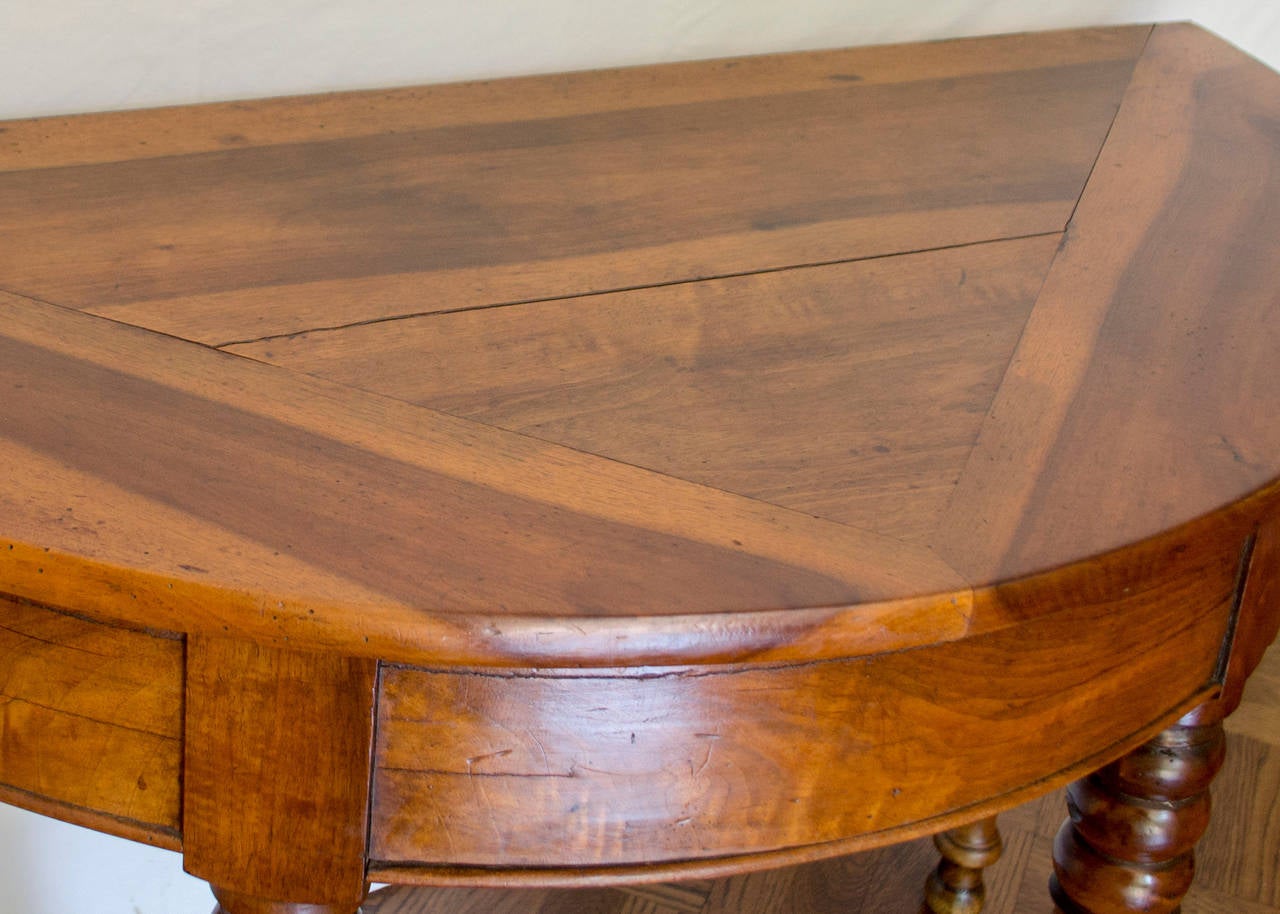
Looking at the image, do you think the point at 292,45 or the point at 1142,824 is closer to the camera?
the point at 1142,824

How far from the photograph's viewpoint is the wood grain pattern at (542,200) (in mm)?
597

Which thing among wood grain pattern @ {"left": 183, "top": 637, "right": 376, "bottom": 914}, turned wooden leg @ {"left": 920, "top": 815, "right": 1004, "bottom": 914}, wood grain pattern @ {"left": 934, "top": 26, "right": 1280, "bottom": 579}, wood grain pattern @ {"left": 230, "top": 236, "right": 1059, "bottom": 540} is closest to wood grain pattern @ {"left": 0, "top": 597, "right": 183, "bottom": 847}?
wood grain pattern @ {"left": 183, "top": 637, "right": 376, "bottom": 914}

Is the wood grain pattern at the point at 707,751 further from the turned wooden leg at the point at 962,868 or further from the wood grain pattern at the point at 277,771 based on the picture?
the turned wooden leg at the point at 962,868

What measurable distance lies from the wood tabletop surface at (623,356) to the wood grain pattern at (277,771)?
0.03m

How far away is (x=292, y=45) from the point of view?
0.86m

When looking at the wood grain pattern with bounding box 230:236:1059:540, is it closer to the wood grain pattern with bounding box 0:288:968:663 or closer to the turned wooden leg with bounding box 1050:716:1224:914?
the wood grain pattern with bounding box 0:288:968:663

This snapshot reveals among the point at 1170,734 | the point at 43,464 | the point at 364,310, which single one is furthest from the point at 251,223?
the point at 1170,734

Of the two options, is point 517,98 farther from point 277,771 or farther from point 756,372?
point 277,771

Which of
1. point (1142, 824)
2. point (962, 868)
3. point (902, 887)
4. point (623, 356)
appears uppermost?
point (623, 356)

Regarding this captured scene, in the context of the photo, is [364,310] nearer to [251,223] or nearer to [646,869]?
[251,223]

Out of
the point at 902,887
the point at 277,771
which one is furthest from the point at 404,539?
the point at 902,887

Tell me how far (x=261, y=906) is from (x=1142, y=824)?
424 mm

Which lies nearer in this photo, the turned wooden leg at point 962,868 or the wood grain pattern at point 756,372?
the wood grain pattern at point 756,372

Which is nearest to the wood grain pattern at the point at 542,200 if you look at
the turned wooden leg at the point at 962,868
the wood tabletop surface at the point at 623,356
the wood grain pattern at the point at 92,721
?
the wood tabletop surface at the point at 623,356
